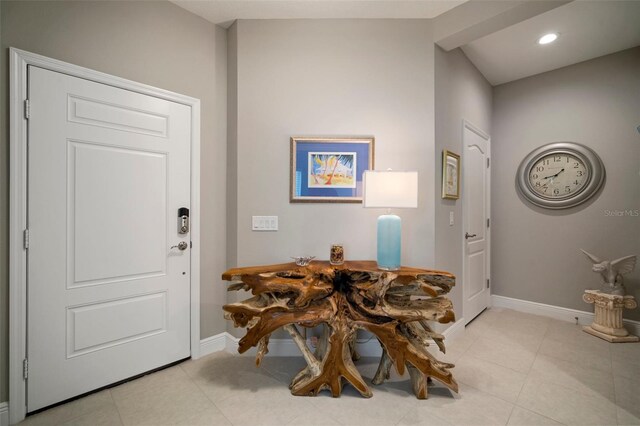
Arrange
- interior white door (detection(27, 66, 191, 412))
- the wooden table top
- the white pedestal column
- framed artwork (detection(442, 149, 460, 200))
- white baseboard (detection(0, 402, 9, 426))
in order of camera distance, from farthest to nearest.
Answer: the white pedestal column → framed artwork (detection(442, 149, 460, 200)) → the wooden table top → interior white door (detection(27, 66, 191, 412)) → white baseboard (detection(0, 402, 9, 426))

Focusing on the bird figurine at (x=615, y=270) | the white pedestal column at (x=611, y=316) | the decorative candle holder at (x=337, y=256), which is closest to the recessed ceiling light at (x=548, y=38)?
the bird figurine at (x=615, y=270)

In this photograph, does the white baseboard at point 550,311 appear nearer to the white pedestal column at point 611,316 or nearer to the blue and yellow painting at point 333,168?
the white pedestal column at point 611,316

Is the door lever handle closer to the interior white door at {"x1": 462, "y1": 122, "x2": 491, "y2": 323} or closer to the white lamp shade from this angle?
the white lamp shade

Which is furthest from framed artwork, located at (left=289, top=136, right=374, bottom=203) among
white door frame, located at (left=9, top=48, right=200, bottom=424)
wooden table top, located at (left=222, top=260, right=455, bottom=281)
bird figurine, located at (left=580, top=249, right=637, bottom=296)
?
bird figurine, located at (left=580, top=249, right=637, bottom=296)

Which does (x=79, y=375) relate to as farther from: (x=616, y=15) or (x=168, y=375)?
(x=616, y=15)

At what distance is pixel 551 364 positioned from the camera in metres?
2.07

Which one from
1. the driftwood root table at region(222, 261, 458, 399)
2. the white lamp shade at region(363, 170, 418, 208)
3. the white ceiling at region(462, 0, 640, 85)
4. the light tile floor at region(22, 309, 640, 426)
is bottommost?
the light tile floor at region(22, 309, 640, 426)

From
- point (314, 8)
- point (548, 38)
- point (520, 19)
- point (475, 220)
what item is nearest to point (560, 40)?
point (548, 38)

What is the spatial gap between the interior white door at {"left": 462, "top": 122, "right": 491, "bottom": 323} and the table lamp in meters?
1.23

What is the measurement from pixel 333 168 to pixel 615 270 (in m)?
2.72

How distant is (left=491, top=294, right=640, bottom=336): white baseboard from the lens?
2564 mm

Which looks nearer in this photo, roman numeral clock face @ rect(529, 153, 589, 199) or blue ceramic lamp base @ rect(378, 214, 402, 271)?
blue ceramic lamp base @ rect(378, 214, 402, 271)

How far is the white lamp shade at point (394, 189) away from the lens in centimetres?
178

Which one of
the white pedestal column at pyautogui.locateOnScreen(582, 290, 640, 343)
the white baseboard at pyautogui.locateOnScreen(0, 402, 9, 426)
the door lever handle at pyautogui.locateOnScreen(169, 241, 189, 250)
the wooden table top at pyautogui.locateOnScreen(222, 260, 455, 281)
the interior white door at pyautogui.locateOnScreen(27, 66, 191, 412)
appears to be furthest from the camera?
the white pedestal column at pyautogui.locateOnScreen(582, 290, 640, 343)
